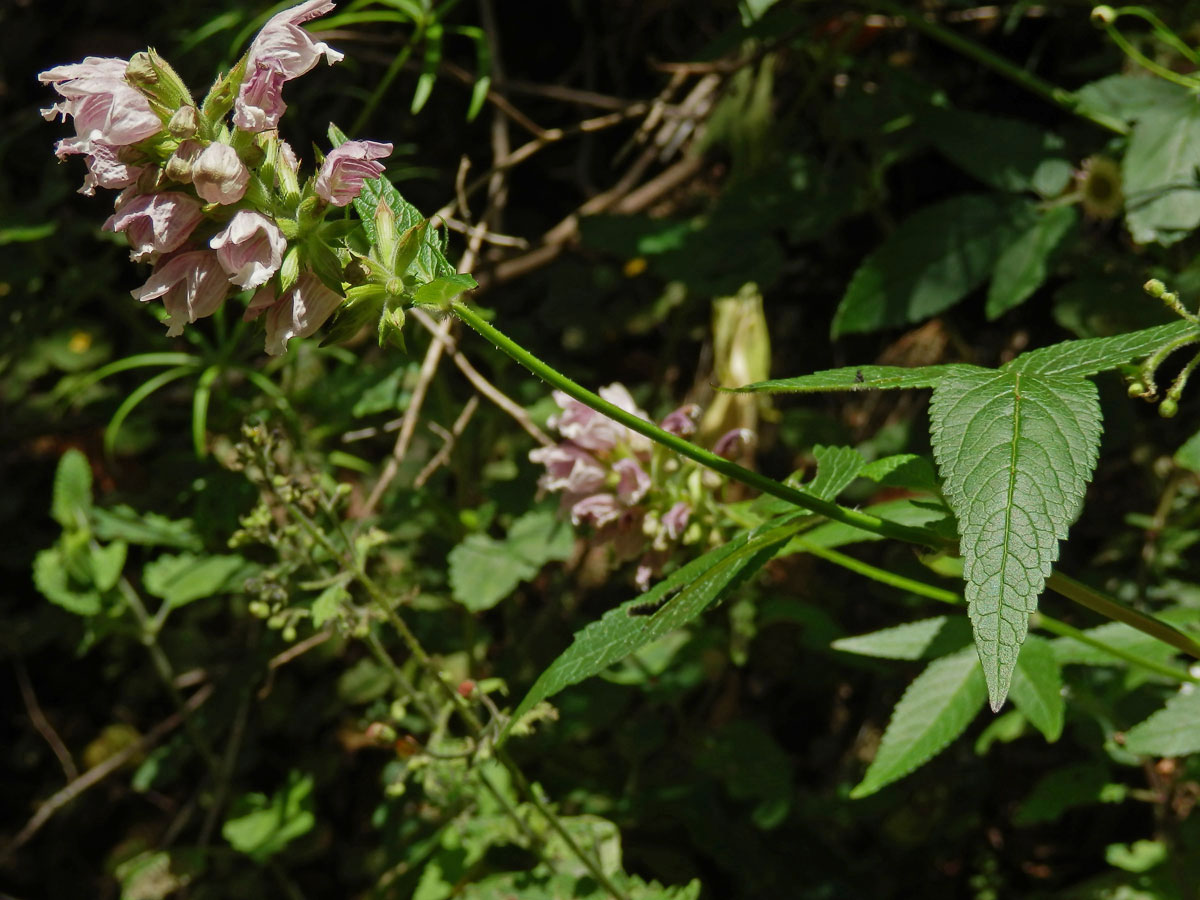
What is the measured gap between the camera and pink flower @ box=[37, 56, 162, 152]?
2.73 feet

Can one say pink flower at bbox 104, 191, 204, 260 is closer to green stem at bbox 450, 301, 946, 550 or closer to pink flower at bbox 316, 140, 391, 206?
pink flower at bbox 316, 140, 391, 206

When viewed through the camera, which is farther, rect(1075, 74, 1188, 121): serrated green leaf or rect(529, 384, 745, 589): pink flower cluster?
rect(1075, 74, 1188, 121): serrated green leaf

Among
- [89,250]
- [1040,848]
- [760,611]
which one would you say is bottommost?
[1040,848]

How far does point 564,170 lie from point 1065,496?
6.38ft

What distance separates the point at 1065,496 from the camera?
0.75m

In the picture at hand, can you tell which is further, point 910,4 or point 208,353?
point 910,4

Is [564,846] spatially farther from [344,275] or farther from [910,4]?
[910,4]

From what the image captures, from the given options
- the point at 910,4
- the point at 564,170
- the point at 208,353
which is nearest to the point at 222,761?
the point at 208,353

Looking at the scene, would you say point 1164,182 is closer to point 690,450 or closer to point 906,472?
point 906,472

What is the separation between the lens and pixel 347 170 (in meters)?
0.86

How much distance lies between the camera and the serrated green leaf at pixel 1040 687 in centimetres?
119

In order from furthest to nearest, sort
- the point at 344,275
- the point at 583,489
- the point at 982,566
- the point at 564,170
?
1. the point at 564,170
2. the point at 583,489
3. the point at 344,275
4. the point at 982,566

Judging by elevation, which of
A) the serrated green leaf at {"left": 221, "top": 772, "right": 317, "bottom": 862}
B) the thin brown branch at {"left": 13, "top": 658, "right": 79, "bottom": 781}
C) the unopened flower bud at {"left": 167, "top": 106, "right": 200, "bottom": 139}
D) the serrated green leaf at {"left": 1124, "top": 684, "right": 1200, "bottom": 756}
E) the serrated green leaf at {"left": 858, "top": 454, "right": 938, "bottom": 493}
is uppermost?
the unopened flower bud at {"left": 167, "top": 106, "right": 200, "bottom": 139}

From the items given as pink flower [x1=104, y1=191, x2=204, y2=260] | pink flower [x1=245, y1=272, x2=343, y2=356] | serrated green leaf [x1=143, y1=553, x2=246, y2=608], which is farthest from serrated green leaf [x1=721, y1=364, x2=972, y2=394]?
serrated green leaf [x1=143, y1=553, x2=246, y2=608]
